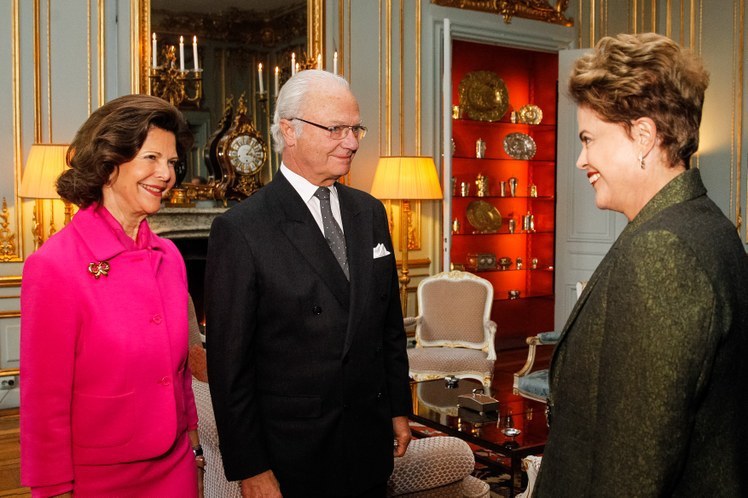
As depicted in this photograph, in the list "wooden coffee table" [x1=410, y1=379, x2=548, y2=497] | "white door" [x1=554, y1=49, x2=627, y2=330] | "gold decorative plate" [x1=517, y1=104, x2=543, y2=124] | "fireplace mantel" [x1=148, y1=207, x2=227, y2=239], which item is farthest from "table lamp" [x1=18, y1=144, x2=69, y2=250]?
"gold decorative plate" [x1=517, y1=104, x2=543, y2=124]

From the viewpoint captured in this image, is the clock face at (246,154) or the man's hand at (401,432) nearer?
the man's hand at (401,432)

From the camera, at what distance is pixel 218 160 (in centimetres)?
536

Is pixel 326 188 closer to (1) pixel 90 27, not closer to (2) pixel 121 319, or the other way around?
(2) pixel 121 319

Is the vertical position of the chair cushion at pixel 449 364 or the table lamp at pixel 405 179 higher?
the table lamp at pixel 405 179

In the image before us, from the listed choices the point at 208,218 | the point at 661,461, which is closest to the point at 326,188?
the point at 661,461

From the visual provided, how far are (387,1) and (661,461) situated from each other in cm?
539

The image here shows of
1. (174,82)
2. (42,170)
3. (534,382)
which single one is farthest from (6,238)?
(534,382)

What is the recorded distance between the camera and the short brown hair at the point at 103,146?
1.71 metres

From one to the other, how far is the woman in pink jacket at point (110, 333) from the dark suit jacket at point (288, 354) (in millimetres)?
124

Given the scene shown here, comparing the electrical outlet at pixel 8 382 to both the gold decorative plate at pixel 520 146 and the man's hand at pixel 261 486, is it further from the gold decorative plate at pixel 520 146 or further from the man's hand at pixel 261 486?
the gold decorative plate at pixel 520 146

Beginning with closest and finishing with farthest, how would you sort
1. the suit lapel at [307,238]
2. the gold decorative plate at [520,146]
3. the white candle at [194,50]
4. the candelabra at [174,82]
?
1. the suit lapel at [307,238]
2. the candelabra at [174,82]
3. the white candle at [194,50]
4. the gold decorative plate at [520,146]

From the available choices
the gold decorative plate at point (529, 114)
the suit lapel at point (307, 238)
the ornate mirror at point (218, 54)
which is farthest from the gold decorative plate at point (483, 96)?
the suit lapel at point (307, 238)

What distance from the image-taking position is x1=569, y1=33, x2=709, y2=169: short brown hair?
49.0 inches

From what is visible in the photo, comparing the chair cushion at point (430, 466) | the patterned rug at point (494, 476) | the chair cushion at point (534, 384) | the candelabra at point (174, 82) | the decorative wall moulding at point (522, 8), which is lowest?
the patterned rug at point (494, 476)
